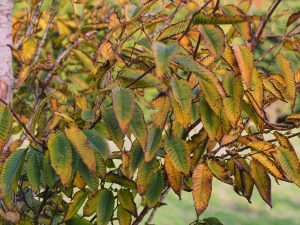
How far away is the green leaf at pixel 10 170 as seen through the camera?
4.02 ft

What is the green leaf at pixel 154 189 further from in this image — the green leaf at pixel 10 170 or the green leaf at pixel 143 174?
the green leaf at pixel 10 170

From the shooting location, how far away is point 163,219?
543 centimetres

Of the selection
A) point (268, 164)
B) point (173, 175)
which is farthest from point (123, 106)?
point (268, 164)

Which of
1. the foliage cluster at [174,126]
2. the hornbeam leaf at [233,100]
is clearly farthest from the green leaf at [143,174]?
the hornbeam leaf at [233,100]

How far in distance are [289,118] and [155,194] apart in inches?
14.4

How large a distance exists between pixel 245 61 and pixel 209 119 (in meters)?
0.16

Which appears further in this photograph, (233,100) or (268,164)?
(268,164)

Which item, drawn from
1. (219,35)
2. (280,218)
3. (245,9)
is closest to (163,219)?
(280,218)

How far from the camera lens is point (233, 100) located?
3.81 ft

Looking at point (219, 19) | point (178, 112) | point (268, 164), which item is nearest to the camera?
point (219, 19)

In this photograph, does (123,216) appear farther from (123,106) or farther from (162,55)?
(162,55)

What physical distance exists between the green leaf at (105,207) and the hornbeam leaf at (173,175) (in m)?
0.19

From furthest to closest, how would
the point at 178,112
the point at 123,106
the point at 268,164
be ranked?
1. the point at 268,164
2. the point at 178,112
3. the point at 123,106

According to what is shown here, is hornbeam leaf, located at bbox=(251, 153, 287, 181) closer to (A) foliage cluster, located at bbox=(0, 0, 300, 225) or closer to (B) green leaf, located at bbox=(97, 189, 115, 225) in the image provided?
(A) foliage cluster, located at bbox=(0, 0, 300, 225)
